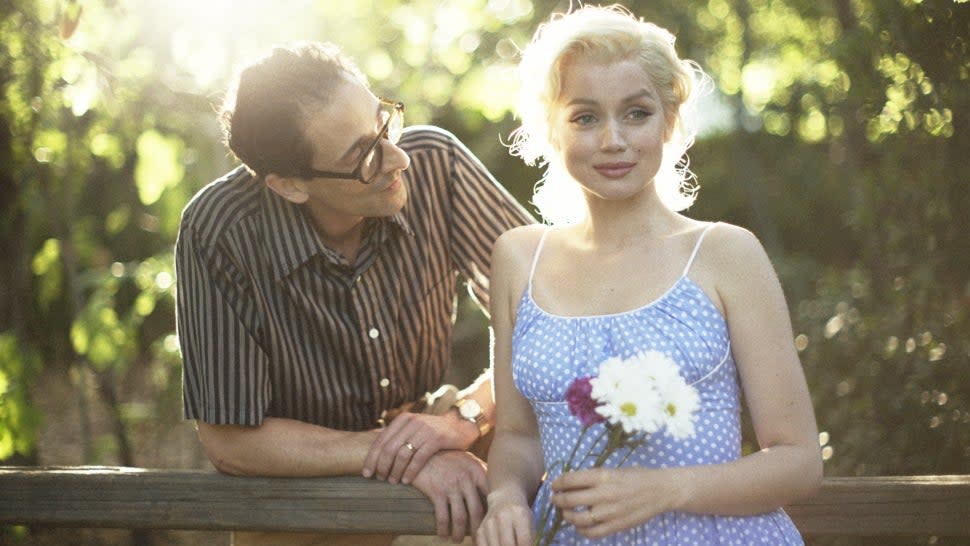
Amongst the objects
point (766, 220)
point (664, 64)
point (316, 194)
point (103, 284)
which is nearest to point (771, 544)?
point (664, 64)

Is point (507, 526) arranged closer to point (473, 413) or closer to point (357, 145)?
point (473, 413)

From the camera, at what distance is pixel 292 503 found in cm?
257

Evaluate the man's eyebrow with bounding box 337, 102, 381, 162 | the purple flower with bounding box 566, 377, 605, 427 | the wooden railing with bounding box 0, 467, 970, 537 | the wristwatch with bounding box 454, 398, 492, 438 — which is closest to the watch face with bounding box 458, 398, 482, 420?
the wristwatch with bounding box 454, 398, 492, 438

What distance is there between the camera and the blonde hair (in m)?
2.33

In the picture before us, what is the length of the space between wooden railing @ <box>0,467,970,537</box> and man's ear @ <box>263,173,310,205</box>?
741mm

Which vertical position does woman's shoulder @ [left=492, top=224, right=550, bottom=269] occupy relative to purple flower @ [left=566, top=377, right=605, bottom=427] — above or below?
above

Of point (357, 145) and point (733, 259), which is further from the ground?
point (357, 145)

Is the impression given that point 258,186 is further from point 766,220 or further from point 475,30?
point 766,220

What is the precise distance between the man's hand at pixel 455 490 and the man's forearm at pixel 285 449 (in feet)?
0.60

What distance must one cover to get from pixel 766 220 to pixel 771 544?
7.25m

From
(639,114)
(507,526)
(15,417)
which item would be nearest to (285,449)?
(507,526)

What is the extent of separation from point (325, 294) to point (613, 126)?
991 millimetres

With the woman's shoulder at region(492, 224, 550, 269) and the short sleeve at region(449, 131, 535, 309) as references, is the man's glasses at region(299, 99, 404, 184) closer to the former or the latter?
the short sleeve at region(449, 131, 535, 309)

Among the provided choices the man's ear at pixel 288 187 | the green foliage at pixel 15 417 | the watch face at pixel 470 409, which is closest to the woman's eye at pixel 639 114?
the watch face at pixel 470 409
